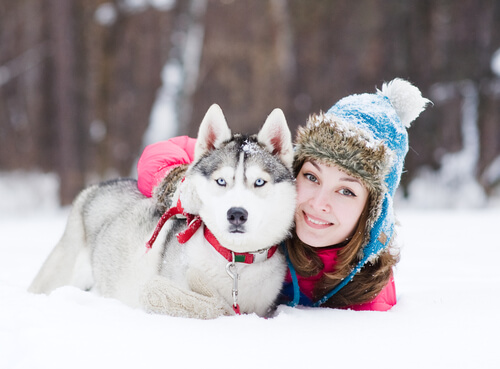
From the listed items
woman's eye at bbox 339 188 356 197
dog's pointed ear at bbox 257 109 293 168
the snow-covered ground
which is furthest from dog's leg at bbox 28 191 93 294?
woman's eye at bbox 339 188 356 197

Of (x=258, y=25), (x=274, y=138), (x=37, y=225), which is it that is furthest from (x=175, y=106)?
(x=274, y=138)

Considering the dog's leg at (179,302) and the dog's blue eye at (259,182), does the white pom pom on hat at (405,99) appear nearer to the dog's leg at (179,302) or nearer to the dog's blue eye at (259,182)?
the dog's blue eye at (259,182)

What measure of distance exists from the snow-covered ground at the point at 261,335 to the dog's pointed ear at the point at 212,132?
103cm

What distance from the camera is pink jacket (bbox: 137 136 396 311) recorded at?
2.62m

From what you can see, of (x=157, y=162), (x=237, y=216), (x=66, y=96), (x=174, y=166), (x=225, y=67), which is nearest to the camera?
(x=237, y=216)

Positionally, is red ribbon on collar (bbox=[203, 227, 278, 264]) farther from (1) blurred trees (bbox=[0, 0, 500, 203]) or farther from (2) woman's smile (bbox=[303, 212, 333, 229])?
(1) blurred trees (bbox=[0, 0, 500, 203])

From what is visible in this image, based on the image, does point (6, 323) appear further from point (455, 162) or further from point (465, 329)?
point (455, 162)

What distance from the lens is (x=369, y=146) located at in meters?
2.35

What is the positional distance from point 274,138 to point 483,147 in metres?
7.12

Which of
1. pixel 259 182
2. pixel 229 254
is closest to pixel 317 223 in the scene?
pixel 259 182

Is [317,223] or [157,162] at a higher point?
[157,162]

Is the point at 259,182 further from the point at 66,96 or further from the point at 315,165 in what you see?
the point at 66,96

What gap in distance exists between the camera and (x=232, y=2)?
9.16 meters

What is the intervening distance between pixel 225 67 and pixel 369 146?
24.1 feet
